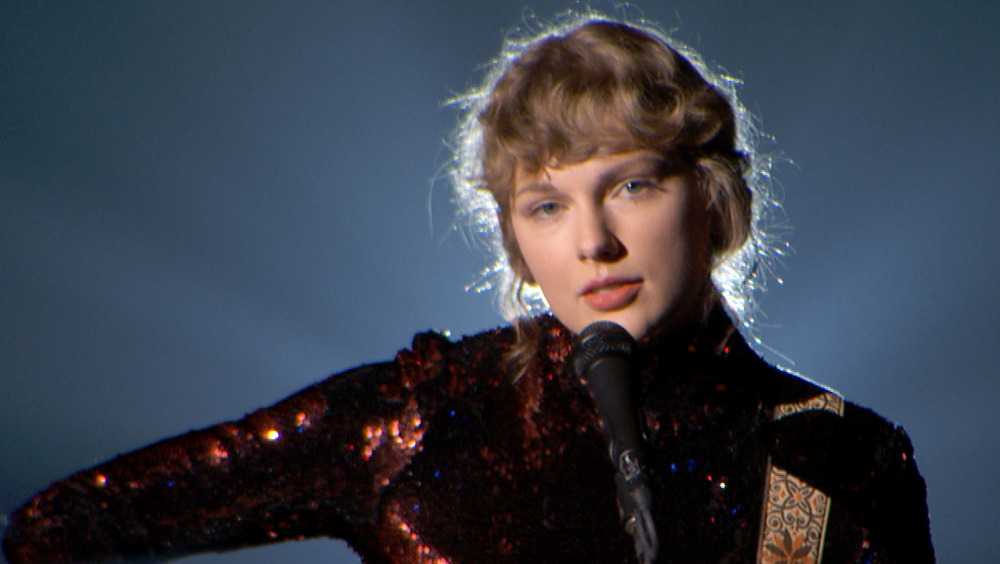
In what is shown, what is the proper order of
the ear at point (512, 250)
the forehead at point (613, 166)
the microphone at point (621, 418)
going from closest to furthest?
the microphone at point (621, 418)
the forehead at point (613, 166)
the ear at point (512, 250)

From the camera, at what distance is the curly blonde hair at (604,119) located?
104cm

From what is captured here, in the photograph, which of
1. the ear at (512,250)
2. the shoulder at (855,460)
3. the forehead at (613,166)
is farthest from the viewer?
the ear at (512,250)

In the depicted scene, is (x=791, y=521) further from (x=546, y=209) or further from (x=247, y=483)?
(x=247, y=483)

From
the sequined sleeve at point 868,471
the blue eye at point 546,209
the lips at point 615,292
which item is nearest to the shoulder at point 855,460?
the sequined sleeve at point 868,471

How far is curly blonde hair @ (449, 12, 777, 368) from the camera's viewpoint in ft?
3.41

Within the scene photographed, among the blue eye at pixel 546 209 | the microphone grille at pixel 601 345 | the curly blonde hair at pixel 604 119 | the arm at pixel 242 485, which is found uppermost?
the curly blonde hair at pixel 604 119

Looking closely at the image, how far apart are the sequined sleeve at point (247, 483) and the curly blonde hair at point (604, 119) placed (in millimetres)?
262

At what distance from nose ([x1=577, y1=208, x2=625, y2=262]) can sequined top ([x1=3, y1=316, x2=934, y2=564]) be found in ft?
0.58

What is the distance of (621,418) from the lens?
0.77 metres

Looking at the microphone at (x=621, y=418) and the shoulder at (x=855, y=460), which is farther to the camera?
the shoulder at (x=855, y=460)

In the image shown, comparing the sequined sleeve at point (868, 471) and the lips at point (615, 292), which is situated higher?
the lips at point (615, 292)

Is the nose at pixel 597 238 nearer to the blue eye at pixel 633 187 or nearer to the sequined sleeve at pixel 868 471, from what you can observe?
the blue eye at pixel 633 187

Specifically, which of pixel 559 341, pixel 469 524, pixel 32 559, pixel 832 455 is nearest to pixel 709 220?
pixel 559 341

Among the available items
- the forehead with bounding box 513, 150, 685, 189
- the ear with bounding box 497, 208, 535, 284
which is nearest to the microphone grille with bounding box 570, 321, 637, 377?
the forehead with bounding box 513, 150, 685, 189
